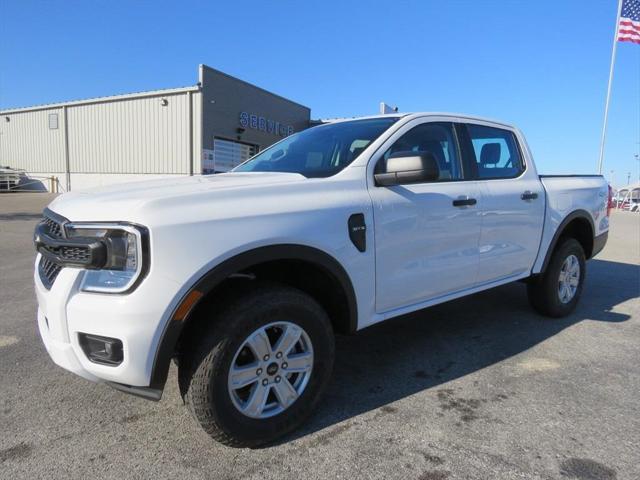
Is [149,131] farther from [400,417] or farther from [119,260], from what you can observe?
[400,417]

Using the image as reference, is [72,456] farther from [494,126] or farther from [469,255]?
[494,126]

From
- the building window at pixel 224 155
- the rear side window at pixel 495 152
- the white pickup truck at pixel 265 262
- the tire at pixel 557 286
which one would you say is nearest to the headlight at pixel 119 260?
the white pickup truck at pixel 265 262

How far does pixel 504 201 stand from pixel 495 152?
0.58 meters

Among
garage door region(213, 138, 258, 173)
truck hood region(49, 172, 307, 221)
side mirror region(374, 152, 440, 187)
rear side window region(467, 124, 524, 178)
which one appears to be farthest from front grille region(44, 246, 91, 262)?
garage door region(213, 138, 258, 173)

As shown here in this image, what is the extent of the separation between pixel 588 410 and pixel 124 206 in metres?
2.91

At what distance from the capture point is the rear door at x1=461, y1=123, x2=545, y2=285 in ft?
11.8

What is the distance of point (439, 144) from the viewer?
345 cm

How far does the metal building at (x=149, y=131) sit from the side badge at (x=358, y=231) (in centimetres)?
1927

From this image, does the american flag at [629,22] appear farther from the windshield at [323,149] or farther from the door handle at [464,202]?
the windshield at [323,149]

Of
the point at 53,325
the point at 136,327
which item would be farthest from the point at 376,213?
the point at 53,325

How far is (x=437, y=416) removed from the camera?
8.84 feet

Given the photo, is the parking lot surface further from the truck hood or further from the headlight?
the truck hood

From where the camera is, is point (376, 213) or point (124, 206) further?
point (376, 213)

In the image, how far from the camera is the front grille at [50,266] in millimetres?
2221
